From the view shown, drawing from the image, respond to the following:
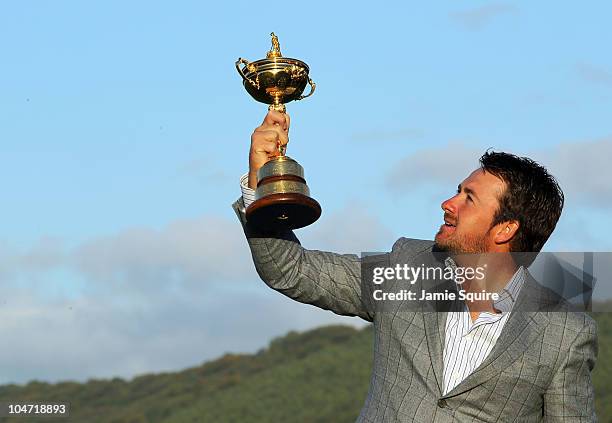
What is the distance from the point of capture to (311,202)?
6.68 meters

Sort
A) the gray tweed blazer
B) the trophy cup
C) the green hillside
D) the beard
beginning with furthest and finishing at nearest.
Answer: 1. the green hillside
2. the trophy cup
3. the beard
4. the gray tweed blazer

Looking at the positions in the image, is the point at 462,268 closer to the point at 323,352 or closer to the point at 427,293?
the point at 427,293

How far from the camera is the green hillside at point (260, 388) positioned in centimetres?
3597

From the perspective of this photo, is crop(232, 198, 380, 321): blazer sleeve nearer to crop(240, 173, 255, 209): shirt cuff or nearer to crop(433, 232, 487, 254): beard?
crop(240, 173, 255, 209): shirt cuff

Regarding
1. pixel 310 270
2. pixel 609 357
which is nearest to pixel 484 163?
pixel 310 270

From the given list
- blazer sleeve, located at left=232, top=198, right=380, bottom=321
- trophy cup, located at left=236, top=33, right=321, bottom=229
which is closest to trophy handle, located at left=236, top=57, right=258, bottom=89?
trophy cup, located at left=236, top=33, right=321, bottom=229

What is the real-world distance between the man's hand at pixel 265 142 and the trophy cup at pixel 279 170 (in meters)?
0.04

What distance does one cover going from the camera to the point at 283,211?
655 cm

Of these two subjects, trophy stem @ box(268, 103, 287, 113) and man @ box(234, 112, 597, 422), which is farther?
trophy stem @ box(268, 103, 287, 113)

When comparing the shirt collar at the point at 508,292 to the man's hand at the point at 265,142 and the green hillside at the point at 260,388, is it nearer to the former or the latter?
the man's hand at the point at 265,142

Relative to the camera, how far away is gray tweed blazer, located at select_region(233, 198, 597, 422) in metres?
6.24

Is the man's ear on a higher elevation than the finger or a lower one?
lower

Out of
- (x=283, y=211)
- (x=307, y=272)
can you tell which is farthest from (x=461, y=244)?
(x=283, y=211)

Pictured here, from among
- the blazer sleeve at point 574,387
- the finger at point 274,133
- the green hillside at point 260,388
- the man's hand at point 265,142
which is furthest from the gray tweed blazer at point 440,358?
the green hillside at point 260,388
